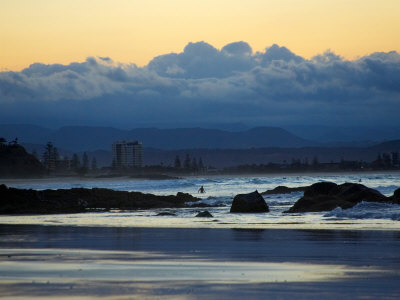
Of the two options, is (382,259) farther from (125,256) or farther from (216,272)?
(125,256)

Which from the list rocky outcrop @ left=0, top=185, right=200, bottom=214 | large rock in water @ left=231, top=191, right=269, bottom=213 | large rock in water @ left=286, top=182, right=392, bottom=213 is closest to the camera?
large rock in water @ left=286, top=182, right=392, bottom=213

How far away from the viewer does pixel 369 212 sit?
28.4 meters

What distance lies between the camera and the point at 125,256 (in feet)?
51.2

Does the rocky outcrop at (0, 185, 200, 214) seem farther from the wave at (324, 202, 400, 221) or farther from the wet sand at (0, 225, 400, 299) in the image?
the wet sand at (0, 225, 400, 299)

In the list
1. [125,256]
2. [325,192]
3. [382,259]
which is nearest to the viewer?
[382,259]

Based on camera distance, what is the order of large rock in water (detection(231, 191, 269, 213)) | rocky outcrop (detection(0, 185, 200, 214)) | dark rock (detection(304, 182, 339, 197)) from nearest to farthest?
large rock in water (detection(231, 191, 269, 213)), rocky outcrop (detection(0, 185, 200, 214)), dark rock (detection(304, 182, 339, 197))

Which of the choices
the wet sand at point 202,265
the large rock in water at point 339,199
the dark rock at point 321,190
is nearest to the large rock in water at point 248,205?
the large rock in water at point 339,199

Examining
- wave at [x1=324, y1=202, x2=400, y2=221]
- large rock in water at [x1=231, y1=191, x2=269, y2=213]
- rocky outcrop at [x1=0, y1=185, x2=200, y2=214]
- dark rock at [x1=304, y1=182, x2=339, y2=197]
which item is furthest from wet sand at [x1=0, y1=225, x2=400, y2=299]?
dark rock at [x1=304, y1=182, x2=339, y2=197]

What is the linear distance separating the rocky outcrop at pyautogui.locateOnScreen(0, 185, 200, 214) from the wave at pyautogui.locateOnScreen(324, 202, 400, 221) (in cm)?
1326

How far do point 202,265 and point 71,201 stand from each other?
2651 centimetres

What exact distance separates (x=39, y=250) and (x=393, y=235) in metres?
9.60

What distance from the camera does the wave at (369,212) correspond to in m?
27.5

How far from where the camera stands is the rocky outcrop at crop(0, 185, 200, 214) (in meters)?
36.3

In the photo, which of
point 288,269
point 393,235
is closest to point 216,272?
point 288,269
